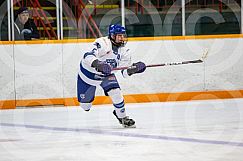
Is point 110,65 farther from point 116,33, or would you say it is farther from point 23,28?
point 23,28

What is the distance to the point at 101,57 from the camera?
729 cm

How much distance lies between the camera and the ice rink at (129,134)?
490 centimetres

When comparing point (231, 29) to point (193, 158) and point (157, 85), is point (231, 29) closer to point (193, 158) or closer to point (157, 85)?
point (157, 85)

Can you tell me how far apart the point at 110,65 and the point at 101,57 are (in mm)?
127

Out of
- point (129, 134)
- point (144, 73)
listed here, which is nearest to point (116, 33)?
point (129, 134)

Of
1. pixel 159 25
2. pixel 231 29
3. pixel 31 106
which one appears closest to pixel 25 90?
pixel 31 106

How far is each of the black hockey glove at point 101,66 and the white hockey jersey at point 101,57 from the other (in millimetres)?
49

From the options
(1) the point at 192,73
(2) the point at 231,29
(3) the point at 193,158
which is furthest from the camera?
(2) the point at 231,29

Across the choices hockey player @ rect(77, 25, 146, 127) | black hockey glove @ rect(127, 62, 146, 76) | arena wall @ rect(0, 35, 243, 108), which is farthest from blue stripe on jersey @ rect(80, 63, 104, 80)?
arena wall @ rect(0, 35, 243, 108)

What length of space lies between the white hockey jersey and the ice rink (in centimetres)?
50

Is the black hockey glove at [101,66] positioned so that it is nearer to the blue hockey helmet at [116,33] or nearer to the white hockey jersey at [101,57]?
the white hockey jersey at [101,57]

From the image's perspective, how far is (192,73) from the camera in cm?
1030

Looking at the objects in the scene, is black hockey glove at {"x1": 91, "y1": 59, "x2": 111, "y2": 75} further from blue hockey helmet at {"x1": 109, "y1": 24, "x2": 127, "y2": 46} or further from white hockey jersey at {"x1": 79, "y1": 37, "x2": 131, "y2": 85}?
blue hockey helmet at {"x1": 109, "y1": 24, "x2": 127, "y2": 46}

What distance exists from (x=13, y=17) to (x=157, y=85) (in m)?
2.30
